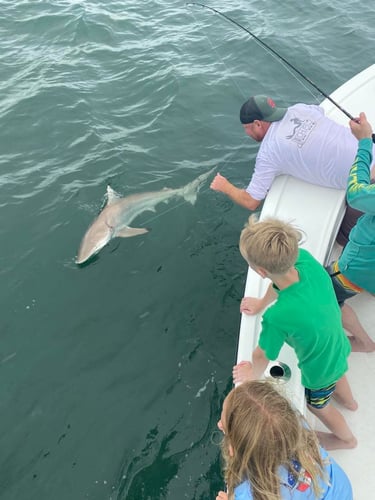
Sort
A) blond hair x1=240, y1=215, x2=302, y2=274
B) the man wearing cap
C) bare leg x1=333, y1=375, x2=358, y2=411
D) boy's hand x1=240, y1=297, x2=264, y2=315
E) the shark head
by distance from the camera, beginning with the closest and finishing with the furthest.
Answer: blond hair x1=240, y1=215, x2=302, y2=274
bare leg x1=333, y1=375, x2=358, y2=411
boy's hand x1=240, y1=297, x2=264, y2=315
the man wearing cap
the shark head

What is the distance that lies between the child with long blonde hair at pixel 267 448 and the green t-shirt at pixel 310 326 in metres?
0.71

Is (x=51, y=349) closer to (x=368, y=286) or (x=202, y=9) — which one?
(x=368, y=286)

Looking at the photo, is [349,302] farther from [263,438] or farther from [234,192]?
[263,438]

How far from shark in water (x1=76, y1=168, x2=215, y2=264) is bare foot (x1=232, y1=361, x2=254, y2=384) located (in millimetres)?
2974

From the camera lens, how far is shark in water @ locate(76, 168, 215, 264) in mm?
5570

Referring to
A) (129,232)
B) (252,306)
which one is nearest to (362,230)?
(252,306)

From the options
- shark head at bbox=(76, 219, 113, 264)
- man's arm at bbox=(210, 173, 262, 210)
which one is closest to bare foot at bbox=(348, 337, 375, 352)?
man's arm at bbox=(210, 173, 262, 210)

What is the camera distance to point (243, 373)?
3098 millimetres

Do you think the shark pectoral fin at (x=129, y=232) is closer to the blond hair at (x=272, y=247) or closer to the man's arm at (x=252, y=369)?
the man's arm at (x=252, y=369)

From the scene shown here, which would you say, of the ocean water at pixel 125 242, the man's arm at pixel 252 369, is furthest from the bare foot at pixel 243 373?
the ocean water at pixel 125 242

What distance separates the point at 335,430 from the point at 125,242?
3599mm

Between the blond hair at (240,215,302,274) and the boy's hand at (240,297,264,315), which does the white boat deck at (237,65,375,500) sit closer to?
the boy's hand at (240,297,264,315)

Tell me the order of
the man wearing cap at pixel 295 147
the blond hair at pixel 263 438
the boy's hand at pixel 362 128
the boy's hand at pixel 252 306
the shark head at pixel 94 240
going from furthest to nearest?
the shark head at pixel 94 240
the man wearing cap at pixel 295 147
the boy's hand at pixel 362 128
the boy's hand at pixel 252 306
the blond hair at pixel 263 438

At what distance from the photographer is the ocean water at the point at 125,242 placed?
3930 mm
